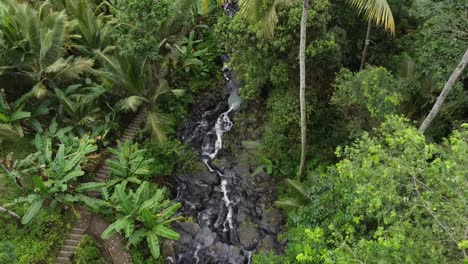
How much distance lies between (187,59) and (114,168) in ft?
16.6

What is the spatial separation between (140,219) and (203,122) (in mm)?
5235

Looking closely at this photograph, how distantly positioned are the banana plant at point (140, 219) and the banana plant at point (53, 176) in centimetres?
51

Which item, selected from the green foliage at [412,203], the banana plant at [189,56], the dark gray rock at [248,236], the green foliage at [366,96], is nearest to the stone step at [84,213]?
the dark gray rock at [248,236]

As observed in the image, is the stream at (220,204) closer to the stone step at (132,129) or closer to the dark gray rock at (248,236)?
the dark gray rock at (248,236)

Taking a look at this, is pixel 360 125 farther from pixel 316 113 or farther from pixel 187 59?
pixel 187 59

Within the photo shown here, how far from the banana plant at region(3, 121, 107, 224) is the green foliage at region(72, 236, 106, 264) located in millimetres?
933

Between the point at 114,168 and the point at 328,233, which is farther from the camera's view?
the point at 114,168

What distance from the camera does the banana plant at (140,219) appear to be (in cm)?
829

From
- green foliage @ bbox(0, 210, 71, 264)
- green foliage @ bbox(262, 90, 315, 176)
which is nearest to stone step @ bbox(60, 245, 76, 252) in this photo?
green foliage @ bbox(0, 210, 71, 264)

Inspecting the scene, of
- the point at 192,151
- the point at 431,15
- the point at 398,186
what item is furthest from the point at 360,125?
the point at 192,151

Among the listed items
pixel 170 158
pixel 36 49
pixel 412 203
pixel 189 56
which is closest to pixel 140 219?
pixel 170 158

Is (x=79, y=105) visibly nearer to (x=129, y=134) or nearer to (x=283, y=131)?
(x=129, y=134)

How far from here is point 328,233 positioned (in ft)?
24.0

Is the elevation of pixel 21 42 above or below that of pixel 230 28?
below
